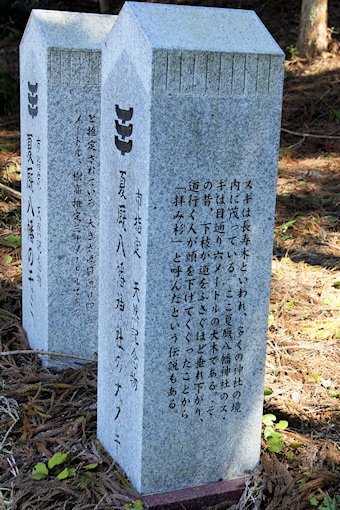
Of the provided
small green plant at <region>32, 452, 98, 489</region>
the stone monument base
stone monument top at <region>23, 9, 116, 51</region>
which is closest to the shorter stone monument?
stone monument top at <region>23, 9, 116, 51</region>

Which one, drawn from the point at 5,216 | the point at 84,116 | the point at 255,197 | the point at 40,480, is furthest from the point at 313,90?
the point at 40,480

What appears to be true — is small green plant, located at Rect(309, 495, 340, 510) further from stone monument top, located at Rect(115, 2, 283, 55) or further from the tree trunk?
the tree trunk

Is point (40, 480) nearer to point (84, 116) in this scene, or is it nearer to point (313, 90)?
point (84, 116)

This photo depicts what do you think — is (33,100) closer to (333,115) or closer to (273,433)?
(273,433)

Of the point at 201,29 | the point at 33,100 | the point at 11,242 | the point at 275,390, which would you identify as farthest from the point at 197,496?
the point at 11,242

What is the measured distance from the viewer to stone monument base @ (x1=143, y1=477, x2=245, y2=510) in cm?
253

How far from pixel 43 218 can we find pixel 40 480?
1.54 meters

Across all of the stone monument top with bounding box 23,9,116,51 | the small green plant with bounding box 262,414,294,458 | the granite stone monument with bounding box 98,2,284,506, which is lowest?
the small green plant with bounding box 262,414,294,458

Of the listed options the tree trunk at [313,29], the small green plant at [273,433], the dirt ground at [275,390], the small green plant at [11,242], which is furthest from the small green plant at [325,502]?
the tree trunk at [313,29]

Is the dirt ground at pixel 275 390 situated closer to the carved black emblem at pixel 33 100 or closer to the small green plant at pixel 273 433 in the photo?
the small green plant at pixel 273 433

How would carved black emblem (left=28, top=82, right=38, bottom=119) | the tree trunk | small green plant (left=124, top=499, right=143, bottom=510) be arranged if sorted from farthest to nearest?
the tree trunk, carved black emblem (left=28, top=82, right=38, bottom=119), small green plant (left=124, top=499, right=143, bottom=510)

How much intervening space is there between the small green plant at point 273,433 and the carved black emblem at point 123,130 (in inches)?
62.2

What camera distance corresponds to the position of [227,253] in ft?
8.05

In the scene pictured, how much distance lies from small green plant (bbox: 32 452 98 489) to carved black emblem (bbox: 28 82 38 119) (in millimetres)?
1959
